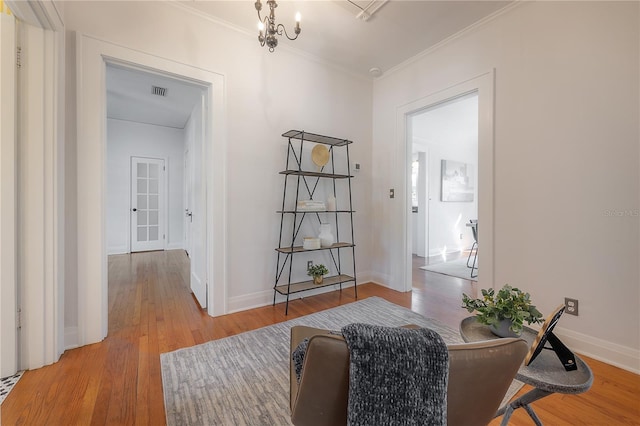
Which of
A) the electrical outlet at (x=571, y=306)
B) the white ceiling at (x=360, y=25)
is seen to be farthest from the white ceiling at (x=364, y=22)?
the electrical outlet at (x=571, y=306)

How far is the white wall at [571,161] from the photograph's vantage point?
1789mm

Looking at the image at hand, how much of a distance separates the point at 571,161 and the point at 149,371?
3.27 m

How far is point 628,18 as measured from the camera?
1768 mm

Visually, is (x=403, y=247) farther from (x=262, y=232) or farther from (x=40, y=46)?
(x=40, y=46)

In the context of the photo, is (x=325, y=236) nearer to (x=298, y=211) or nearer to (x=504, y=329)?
(x=298, y=211)

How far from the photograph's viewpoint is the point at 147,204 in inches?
234

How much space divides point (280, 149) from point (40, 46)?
1.85 m

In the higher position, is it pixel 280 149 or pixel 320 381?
pixel 280 149

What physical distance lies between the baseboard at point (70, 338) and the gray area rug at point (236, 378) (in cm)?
70

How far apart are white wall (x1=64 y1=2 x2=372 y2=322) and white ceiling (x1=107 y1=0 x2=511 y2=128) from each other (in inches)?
6.1

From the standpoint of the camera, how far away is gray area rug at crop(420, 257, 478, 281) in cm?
404

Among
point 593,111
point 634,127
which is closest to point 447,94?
point 593,111

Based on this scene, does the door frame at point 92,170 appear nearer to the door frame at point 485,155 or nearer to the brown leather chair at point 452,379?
the brown leather chair at point 452,379

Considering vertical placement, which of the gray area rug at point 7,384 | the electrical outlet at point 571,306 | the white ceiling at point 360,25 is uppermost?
the white ceiling at point 360,25
